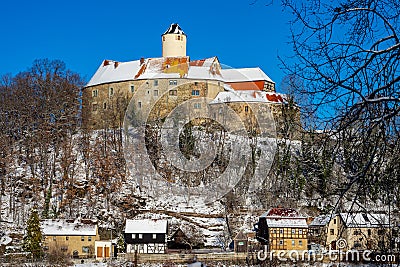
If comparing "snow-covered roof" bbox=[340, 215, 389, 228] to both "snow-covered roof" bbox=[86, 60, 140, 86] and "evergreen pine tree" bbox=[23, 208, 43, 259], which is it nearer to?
"evergreen pine tree" bbox=[23, 208, 43, 259]

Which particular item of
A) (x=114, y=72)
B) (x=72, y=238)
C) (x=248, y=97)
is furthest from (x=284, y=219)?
(x=114, y=72)

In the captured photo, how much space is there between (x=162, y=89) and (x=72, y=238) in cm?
2445

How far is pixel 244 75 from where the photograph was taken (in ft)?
188

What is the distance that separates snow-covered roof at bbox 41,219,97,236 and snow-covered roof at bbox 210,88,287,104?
77.9ft

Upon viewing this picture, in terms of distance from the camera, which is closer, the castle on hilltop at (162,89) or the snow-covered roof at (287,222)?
the snow-covered roof at (287,222)

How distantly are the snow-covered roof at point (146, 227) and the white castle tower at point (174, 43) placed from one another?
1119 inches

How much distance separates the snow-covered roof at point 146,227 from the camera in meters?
29.0

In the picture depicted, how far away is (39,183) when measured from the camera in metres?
37.7

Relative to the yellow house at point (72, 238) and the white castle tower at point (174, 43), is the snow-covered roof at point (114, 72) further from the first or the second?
the yellow house at point (72, 238)

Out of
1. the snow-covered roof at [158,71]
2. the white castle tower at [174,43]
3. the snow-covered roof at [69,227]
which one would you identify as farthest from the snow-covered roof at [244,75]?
the snow-covered roof at [69,227]

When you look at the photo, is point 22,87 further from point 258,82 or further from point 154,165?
point 258,82

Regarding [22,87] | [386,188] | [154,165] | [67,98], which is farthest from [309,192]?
[386,188]

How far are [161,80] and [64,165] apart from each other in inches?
636

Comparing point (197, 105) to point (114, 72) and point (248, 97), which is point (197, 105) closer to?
point (248, 97)
